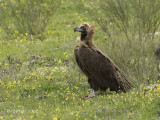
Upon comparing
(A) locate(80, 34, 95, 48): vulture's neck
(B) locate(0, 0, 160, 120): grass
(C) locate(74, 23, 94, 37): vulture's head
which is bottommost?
(B) locate(0, 0, 160, 120): grass

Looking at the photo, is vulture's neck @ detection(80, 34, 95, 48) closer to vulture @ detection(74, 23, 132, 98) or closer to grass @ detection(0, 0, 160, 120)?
vulture @ detection(74, 23, 132, 98)

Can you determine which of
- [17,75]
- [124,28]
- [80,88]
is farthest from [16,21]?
[80,88]

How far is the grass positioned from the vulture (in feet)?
0.86

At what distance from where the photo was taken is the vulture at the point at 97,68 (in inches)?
432

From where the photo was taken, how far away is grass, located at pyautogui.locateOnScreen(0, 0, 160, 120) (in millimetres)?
8898

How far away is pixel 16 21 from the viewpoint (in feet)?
65.5

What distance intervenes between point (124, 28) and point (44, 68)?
3.39m

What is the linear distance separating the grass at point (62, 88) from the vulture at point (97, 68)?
262 millimetres

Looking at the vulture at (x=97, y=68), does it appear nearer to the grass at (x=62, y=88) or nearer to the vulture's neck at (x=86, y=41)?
the vulture's neck at (x=86, y=41)

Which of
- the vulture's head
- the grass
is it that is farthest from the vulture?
the grass

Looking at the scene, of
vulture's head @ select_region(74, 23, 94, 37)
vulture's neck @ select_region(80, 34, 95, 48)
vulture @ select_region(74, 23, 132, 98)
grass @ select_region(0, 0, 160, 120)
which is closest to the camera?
grass @ select_region(0, 0, 160, 120)

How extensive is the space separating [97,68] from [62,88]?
1362 millimetres

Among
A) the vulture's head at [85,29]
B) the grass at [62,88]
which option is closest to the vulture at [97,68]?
the vulture's head at [85,29]

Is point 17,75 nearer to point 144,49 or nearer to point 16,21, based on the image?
point 144,49
